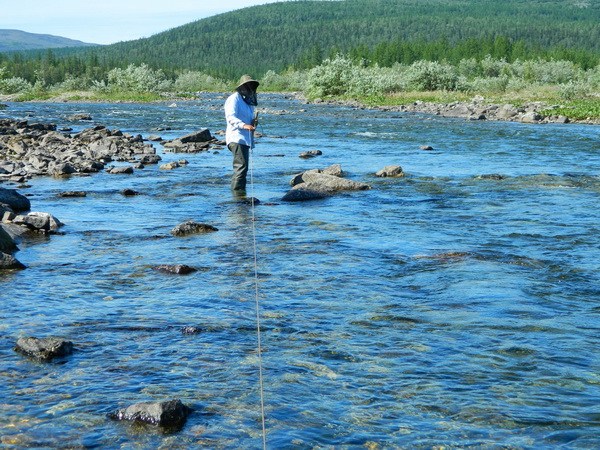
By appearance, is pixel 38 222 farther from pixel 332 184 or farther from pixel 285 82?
pixel 285 82

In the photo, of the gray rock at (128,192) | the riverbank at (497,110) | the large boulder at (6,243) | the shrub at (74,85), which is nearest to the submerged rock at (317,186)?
the gray rock at (128,192)

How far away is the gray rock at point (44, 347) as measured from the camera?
612 centimetres

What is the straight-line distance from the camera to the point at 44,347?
616 centimetres

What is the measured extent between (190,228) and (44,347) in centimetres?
548

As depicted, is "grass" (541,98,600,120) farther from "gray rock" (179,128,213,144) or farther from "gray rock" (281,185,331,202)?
"gray rock" (281,185,331,202)

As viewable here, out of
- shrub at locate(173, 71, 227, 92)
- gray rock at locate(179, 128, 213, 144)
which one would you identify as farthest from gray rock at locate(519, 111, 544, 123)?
shrub at locate(173, 71, 227, 92)

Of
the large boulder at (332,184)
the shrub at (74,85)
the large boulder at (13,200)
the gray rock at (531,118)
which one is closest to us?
the large boulder at (13,200)

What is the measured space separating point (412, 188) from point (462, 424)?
38.7ft

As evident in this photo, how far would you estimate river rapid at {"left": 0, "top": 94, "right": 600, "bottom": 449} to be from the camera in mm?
5035

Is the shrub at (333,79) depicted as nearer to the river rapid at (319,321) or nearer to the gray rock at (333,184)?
the gray rock at (333,184)

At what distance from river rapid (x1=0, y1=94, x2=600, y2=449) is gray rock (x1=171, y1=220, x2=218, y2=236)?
0.13 metres

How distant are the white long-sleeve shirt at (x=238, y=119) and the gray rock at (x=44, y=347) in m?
8.68

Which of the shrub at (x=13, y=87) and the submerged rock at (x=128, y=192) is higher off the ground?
the shrub at (x=13, y=87)

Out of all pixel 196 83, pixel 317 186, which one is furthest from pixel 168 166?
pixel 196 83
